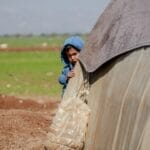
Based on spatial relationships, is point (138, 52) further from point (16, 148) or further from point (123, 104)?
point (16, 148)

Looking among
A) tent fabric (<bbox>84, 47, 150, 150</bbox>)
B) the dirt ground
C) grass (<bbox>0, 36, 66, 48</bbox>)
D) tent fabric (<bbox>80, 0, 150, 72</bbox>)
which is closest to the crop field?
the dirt ground

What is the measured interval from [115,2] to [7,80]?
67.0 ft

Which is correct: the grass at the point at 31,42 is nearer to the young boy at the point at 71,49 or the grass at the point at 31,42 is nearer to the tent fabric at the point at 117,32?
the young boy at the point at 71,49

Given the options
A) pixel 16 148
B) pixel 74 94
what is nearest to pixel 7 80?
pixel 16 148

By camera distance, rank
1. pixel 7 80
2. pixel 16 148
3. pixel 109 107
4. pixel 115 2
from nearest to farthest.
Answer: pixel 109 107
pixel 115 2
pixel 16 148
pixel 7 80

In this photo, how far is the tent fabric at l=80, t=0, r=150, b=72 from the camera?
578 centimetres

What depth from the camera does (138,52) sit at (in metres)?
5.75

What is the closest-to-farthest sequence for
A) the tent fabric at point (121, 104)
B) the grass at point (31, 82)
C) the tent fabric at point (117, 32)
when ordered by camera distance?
the tent fabric at point (121, 104) → the tent fabric at point (117, 32) → the grass at point (31, 82)

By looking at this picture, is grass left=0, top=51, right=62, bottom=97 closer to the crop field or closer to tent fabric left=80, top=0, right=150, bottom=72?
the crop field

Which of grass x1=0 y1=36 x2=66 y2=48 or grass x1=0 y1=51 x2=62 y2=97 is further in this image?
grass x1=0 y1=36 x2=66 y2=48

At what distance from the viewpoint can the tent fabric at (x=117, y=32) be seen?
578 cm

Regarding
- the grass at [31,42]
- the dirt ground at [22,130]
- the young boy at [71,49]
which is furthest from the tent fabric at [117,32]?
the grass at [31,42]

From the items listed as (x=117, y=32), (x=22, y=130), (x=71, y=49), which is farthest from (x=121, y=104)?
(x=22, y=130)

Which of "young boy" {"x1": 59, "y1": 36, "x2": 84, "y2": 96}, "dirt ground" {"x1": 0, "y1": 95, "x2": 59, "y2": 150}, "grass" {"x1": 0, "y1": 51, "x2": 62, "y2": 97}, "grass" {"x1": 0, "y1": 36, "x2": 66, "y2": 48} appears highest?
"young boy" {"x1": 59, "y1": 36, "x2": 84, "y2": 96}
